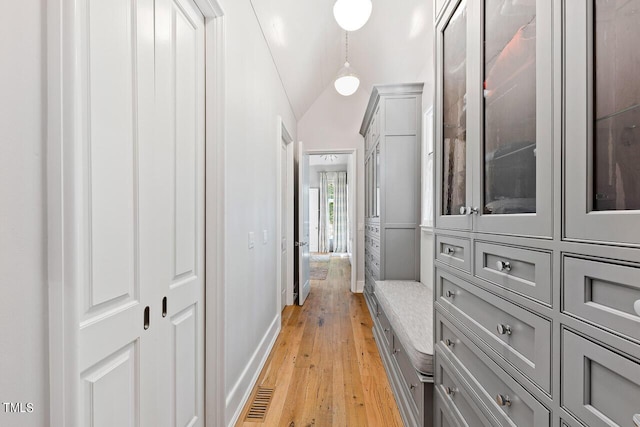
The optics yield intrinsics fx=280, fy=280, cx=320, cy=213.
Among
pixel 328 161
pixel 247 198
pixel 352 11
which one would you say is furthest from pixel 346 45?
pixel 328 161

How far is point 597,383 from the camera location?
0.56 meters

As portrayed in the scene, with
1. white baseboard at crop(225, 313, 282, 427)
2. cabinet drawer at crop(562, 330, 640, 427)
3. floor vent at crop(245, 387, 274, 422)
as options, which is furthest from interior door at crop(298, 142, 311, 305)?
cabinet drawer at crop(562, 330, 640, 427)

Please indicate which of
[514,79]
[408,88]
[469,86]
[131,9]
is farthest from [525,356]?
[408,88]

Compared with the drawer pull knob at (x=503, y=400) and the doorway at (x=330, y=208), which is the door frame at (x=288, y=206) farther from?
the doorway at (x=330, y=208)

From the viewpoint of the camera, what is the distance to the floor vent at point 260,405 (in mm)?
1727

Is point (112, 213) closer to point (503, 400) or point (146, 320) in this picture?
point (146, 320)

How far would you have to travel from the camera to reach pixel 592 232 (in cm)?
56

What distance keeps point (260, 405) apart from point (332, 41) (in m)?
3.81

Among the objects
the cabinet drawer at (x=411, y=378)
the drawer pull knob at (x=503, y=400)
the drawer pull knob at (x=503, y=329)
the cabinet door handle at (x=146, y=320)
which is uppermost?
the drawer pull knob at (x=503, y=329)

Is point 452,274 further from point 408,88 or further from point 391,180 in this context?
point 408,88

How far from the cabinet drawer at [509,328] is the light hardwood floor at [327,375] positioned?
1111 mm

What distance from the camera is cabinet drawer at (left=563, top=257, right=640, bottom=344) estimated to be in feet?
1.62

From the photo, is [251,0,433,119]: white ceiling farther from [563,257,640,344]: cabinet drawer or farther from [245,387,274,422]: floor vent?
[245,387,274,422]: floor vent

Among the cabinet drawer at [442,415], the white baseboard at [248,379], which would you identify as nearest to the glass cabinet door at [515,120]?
the cabinet drawer at [442,415]
